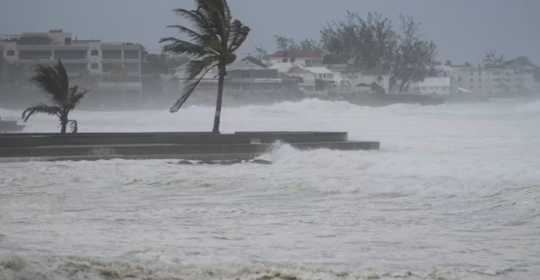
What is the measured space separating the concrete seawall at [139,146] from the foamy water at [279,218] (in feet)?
1.38

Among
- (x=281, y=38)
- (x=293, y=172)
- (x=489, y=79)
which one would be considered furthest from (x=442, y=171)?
(x=281, y=38)

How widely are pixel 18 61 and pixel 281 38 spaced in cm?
4284

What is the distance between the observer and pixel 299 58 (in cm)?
8838

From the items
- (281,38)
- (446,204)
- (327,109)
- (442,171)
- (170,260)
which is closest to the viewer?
(170,260)

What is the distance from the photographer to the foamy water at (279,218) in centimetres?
722

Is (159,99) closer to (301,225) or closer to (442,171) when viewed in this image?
(442,171)

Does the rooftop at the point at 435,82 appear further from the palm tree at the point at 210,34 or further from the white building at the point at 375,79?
the palm tree at the point at 210,34

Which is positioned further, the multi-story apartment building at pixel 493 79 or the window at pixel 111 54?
the multi-story apartment building at pixel 493 79

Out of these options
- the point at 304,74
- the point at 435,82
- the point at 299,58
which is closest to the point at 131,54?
the point at 304,74

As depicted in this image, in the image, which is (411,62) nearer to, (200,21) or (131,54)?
(131,54)

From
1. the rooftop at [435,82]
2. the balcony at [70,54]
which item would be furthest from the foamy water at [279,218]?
the rooftop at [435,82]

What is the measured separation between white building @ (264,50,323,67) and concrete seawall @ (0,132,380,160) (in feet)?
229

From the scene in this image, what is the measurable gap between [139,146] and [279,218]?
21.4ft

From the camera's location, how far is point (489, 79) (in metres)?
84.6
